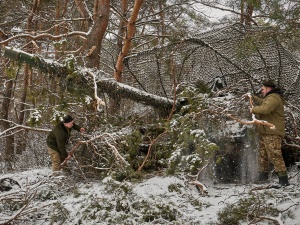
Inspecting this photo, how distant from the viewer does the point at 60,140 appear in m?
6.46

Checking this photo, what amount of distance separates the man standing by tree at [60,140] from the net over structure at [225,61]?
86.2 inches

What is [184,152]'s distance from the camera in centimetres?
638

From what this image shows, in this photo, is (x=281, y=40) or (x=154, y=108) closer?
(x=281, y=40)

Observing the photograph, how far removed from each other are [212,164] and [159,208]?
2073 millimetres

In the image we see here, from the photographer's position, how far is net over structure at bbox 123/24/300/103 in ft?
21.7

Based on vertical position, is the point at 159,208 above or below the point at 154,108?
below

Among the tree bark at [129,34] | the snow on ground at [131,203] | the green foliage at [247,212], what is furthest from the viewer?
the tree bark at [129,34]

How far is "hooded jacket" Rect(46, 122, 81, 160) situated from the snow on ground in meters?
0.79

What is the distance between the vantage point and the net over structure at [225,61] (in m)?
6.61

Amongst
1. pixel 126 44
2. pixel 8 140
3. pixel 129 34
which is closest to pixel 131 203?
pixel 126 44

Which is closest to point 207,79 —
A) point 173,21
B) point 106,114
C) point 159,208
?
point 106,114

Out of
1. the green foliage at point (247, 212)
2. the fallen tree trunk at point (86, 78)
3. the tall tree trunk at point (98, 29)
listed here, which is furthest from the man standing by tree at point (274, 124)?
the tall tree trunk at point (98, 29)

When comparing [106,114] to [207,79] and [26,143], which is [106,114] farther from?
[26,143]

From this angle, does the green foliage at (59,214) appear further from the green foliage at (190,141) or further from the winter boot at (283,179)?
the winter boot at (283,179)
